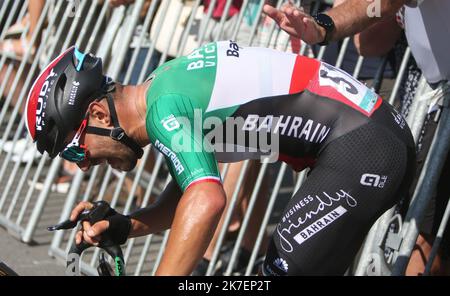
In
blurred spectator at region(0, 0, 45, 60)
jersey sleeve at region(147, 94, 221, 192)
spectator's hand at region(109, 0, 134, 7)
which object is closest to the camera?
jersey sleeve at region(147, 94, 221, 192)

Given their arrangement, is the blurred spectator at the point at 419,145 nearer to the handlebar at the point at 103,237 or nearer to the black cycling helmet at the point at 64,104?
the black cycling helmet at the point at 64,104

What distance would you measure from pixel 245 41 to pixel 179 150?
9.30 ft

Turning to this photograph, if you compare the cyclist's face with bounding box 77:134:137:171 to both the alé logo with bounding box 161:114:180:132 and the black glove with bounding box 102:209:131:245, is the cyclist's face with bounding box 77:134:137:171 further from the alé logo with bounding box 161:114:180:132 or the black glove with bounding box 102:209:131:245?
the alé logo with bounding box 161:114:180:132

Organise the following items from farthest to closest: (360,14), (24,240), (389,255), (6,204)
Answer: (6,204)
(24,240)
(389,255)
(360,14)

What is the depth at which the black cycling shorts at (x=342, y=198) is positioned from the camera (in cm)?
404

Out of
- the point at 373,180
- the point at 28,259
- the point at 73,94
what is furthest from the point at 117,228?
the point at 28,259

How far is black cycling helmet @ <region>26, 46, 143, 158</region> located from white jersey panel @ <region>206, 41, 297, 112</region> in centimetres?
46

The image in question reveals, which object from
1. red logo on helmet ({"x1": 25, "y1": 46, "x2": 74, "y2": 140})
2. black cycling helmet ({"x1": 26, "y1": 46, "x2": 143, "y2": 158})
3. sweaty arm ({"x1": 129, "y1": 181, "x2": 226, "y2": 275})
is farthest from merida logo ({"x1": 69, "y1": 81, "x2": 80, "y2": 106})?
sweaty arm ({"x1": 129, "y1": 181, "x2": 226, "y2": 275})

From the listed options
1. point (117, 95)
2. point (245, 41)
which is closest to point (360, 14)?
point (117, 95)

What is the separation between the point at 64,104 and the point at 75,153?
23 cm

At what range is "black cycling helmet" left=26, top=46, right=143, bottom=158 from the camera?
4.08 m

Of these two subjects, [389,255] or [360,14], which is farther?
[389,255]
